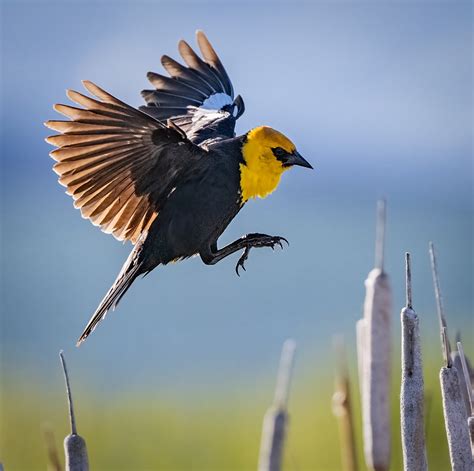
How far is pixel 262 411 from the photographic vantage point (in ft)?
22.7

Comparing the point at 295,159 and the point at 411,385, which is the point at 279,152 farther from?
the point at 411,385

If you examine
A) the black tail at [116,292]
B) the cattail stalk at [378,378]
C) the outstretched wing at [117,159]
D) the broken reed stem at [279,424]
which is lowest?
the broken reed stem at [279,424]

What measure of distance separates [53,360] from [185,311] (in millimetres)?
2818

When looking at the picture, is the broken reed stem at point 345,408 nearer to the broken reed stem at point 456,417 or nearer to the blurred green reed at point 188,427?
the broken reed stem at point 456,417

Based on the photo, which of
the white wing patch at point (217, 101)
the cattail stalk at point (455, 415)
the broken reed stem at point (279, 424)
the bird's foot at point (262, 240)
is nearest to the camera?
the cattail stalk at point (455, 415)

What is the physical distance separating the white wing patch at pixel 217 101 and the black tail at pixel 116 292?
1080 millimetres

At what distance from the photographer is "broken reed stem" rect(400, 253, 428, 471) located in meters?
2.18

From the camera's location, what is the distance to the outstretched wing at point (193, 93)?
393 centimetres

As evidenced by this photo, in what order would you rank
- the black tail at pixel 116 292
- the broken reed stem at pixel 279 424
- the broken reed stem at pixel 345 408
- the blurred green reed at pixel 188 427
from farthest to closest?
the blurred green reed at pixel 188 427, the black tail at pixel 116 292, the broken reed stem at pixel 345 408, the broken reed stem at pixel 279 424

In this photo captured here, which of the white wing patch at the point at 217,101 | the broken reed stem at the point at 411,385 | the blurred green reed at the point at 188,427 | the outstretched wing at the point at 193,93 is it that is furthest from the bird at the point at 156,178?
Answer: the blurred green reed at the point at 188,427

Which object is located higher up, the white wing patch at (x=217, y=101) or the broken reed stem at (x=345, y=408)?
the white wing patch at (x=217, y=101)

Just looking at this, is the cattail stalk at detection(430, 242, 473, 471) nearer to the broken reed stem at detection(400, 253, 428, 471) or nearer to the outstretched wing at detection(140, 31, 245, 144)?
the broken reed stem at detection(400, 253, 428, 471)

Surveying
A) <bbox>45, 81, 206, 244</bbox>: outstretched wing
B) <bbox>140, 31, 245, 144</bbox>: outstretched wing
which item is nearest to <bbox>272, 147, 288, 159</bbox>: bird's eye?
<bbox>45, 81, 206, 244</bbox>: outstretched wing

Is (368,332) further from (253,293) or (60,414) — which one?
(253,293)
